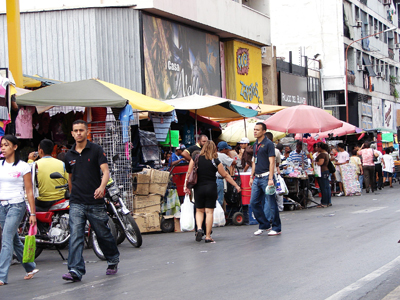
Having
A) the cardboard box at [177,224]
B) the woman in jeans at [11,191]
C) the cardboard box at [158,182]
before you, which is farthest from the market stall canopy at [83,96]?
the woman in jeans at [11,191]

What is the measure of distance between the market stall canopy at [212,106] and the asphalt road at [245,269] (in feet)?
14.5

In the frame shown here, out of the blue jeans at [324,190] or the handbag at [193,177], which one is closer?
the handbag at [193,177]

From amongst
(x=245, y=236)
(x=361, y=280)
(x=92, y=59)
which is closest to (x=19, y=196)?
(x=361, y=280)

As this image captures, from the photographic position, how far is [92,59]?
21.3 metres

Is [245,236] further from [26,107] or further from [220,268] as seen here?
[26,107]

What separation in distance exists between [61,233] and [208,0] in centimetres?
1848

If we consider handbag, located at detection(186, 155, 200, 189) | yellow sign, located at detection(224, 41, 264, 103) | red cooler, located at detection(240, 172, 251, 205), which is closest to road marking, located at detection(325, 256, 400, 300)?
handbag, located at detection(186, 155, 200, 189)

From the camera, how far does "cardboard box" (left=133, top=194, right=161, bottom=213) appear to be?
1278cm

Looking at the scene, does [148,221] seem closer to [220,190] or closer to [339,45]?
[220,190]

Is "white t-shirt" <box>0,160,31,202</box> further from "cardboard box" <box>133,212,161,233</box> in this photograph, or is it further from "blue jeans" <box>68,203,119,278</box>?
"cardboard box" <box>133,212,161,233</box>

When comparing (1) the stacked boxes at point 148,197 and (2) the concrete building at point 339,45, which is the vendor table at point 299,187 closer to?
(1) the stacked boxes at point 148,197

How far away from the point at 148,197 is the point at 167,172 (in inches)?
25.9

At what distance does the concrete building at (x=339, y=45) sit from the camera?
45.8 meters

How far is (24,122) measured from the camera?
13.1 meters
